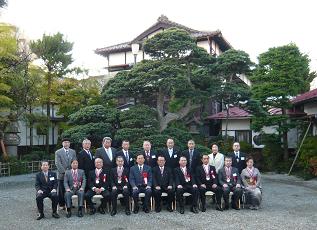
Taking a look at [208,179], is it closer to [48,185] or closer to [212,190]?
[212,190]

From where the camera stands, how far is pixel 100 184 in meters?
8.51

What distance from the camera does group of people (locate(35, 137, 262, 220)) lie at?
838 centimetres

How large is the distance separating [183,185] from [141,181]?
3.26 ft

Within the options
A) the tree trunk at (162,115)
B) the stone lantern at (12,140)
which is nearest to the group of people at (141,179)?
the tree trunk at (162,115)

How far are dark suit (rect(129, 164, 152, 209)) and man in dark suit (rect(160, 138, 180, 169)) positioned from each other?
0.71 meters

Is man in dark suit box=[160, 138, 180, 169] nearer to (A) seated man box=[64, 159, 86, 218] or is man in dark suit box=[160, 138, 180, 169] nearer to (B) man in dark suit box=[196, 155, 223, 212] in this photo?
(B) man in dark suit box=[196, 155, 223, 212]

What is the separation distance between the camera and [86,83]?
69.8ft

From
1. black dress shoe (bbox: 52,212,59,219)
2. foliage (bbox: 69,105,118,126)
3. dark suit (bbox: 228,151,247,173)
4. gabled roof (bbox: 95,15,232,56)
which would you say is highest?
gabled roof (bbox: 95,15,232,56)

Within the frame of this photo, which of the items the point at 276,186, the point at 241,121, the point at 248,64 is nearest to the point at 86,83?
the point at 241,121

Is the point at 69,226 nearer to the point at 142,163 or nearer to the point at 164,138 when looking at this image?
the point at 142,163

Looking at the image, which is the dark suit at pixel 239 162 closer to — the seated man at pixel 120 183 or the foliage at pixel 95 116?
the seated man at pixel 120 183

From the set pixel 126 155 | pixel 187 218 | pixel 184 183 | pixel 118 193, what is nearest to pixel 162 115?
pixel 126 155

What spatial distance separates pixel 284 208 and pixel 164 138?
3907 mm

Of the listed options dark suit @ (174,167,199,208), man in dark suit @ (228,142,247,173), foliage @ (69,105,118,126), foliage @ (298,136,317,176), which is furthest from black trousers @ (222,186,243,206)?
foliage @ (298,136,317,176)
